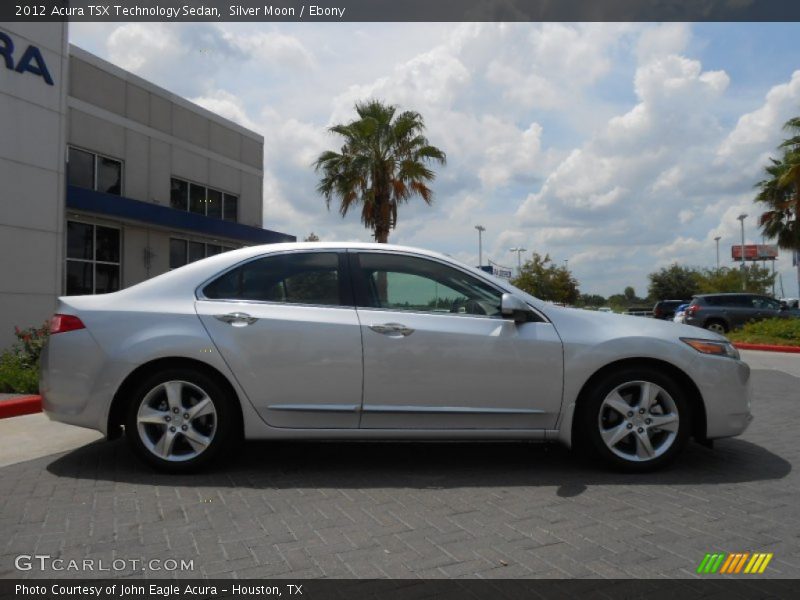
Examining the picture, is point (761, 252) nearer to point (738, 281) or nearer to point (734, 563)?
point (738, 281)


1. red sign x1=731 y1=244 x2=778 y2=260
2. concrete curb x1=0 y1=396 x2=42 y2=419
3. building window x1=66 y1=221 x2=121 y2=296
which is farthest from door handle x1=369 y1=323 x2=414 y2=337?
red sign x1=731 y1=244 x2=778 y2=260

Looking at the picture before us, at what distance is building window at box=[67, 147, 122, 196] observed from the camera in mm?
17750

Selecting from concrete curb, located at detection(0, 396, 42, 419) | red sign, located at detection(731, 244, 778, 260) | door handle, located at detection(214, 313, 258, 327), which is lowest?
concrete curb, located at detection(0, 396, 42, 419)

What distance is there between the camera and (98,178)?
18.6 m

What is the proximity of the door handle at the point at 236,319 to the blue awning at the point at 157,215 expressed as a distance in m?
12.4

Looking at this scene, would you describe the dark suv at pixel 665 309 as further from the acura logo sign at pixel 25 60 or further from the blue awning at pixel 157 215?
the acura logo sign at pixel 25 60

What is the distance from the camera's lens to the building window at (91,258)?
17422 mm

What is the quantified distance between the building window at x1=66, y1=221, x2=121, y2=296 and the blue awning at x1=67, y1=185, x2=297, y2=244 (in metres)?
1.07

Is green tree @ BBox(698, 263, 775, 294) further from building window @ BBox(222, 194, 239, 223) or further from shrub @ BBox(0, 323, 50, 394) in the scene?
shrub @ BBox(0, 323, 50, 394)
